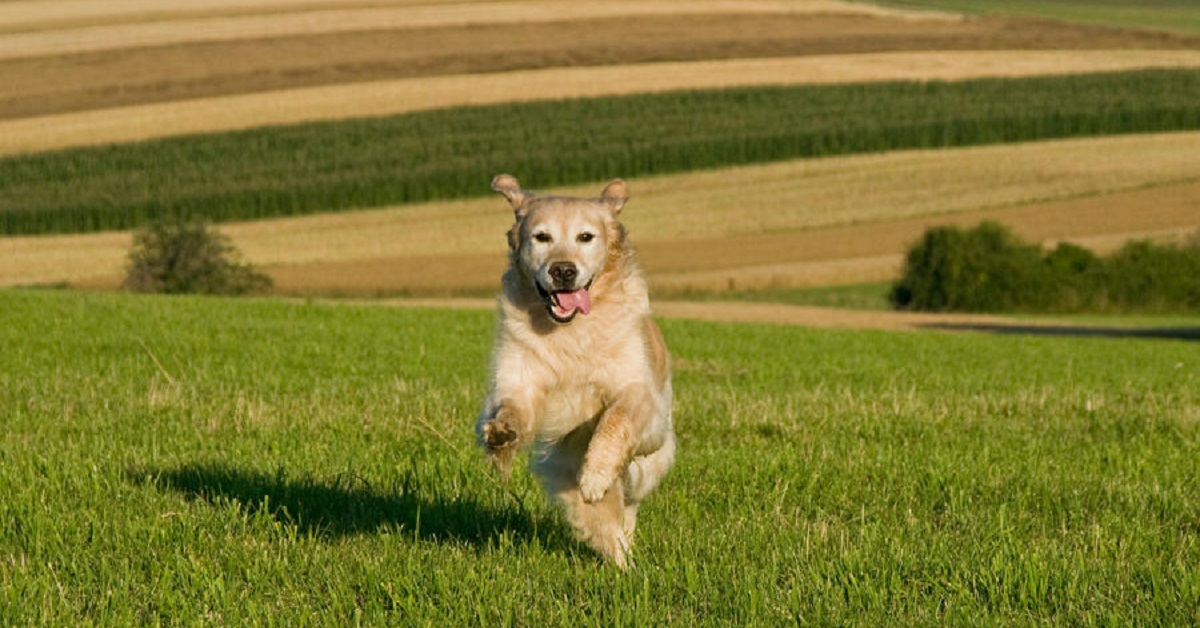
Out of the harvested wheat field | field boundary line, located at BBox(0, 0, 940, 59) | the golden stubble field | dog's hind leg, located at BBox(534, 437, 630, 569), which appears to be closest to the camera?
dog's hind leg, located at BBox(534, 437, 630, 569)

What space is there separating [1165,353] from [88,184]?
46.3m

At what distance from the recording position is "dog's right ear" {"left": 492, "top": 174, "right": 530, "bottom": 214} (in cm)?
651

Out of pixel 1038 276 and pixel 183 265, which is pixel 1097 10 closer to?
pixel 1038 276

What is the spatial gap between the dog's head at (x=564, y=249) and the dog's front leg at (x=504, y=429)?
384 mm

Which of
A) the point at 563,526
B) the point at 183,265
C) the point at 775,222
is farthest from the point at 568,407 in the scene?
the point at 775,222

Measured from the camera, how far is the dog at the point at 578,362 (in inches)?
236

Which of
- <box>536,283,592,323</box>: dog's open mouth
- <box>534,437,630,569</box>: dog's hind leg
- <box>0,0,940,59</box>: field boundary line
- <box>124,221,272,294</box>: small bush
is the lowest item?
<box>124,221,272,294</box>: small bush

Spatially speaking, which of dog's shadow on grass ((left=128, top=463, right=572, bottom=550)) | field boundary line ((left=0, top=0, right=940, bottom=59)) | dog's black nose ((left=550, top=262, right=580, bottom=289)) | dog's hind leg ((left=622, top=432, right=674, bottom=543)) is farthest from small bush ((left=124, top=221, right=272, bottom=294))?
dog's black nose ((left=550, top=262, right=580, bottom=289))

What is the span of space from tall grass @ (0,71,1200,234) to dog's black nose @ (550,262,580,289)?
58.9 meters

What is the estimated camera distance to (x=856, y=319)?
43906 millimetres

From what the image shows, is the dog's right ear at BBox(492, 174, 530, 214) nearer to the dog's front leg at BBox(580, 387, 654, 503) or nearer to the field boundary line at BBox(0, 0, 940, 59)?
the dog's front leg at BBox(580, 387, 654, 503)

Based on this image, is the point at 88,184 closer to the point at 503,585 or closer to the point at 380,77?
the point at 380,77

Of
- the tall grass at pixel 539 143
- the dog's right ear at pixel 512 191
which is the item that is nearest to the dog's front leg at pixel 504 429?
the dog's right ear at pixel 512 191

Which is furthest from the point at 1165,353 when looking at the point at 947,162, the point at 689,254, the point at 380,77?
the point at 380,77
